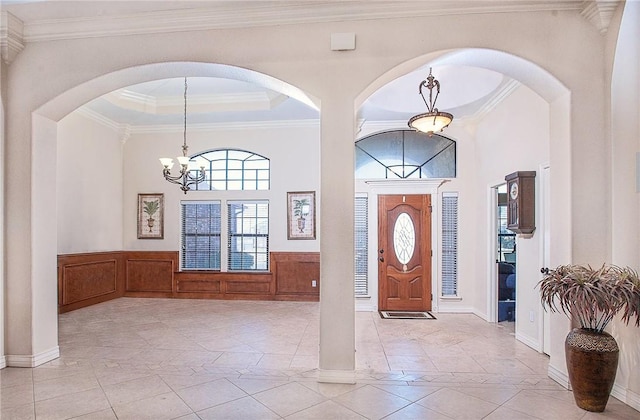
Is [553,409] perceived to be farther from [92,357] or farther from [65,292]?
[65,292]

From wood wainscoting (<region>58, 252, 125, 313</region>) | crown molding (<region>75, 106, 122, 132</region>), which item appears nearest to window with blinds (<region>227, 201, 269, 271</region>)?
wood wainscoting (<region>58, 252, 125, 313</region>)

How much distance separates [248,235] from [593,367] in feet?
18.5

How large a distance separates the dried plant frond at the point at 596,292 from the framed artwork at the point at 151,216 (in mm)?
6575

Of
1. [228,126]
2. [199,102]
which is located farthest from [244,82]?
[228,126]

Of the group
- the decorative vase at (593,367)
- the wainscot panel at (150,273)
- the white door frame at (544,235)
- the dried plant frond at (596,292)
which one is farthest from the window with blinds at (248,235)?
the decorative vase at (593,367)

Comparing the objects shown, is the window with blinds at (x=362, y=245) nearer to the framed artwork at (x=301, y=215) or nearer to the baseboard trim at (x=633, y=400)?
the framed artwork at (x=301, y=215)

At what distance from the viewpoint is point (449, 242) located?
6332mm

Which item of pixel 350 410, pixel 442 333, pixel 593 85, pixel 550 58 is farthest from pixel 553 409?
pixel 550 58

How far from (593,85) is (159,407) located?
4.25 m

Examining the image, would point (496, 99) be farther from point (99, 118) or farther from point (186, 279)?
→ point (99, 118)

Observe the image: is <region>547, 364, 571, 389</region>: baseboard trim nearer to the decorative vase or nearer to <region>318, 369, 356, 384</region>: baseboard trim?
the decorative vase

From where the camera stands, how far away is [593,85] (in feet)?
9.96

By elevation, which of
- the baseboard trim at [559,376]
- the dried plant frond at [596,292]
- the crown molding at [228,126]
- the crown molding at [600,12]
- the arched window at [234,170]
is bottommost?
the baseboard trim at [559,376]

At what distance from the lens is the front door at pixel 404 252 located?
6.29 meters
